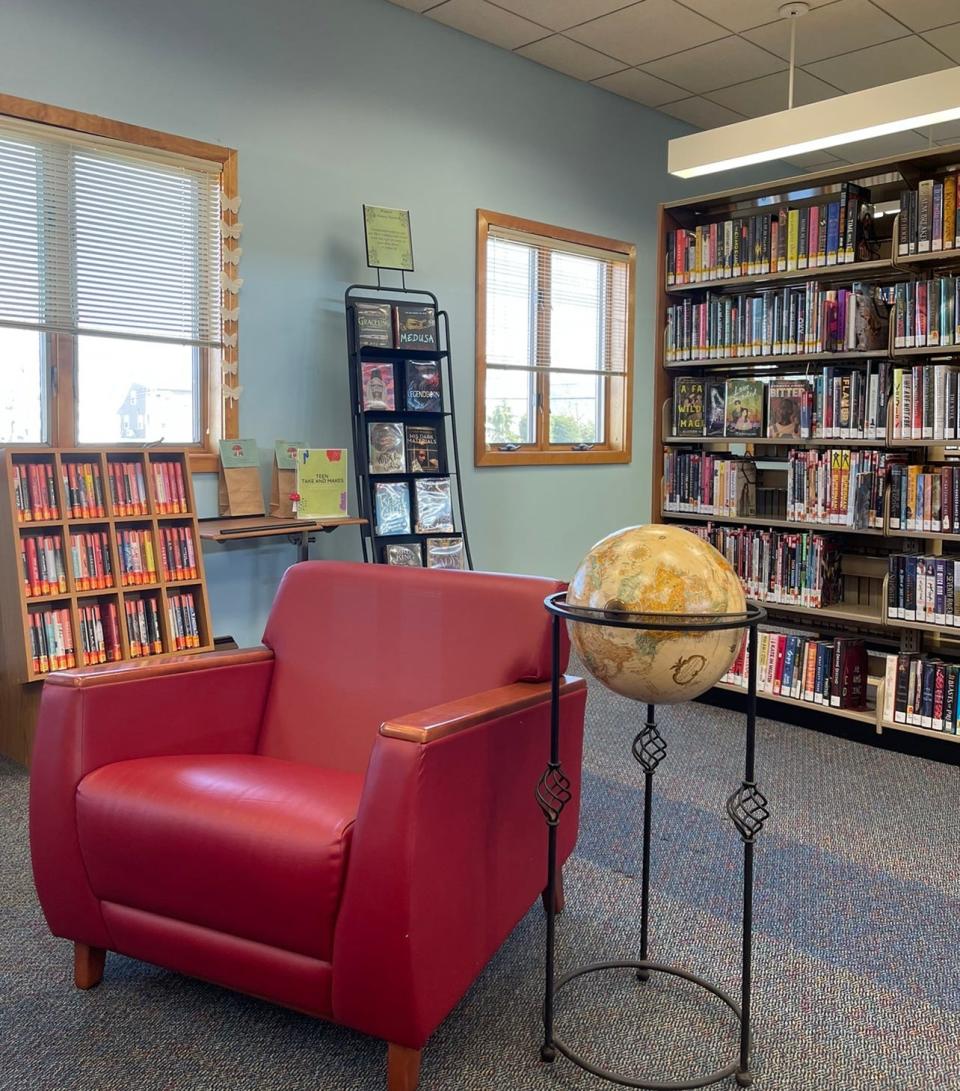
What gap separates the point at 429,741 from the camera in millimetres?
1633

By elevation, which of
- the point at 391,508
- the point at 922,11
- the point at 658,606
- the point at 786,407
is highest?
the point at 922,11

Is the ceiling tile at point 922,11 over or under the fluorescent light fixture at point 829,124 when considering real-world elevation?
over

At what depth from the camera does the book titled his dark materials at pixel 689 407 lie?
168 inches

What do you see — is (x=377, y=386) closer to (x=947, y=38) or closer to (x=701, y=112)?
(x=701, y=112)

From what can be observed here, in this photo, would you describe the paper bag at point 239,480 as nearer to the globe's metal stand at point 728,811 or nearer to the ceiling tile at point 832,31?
Answer: the globe's metal stand at point 728,811

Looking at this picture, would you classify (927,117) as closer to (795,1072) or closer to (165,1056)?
(795,1072)

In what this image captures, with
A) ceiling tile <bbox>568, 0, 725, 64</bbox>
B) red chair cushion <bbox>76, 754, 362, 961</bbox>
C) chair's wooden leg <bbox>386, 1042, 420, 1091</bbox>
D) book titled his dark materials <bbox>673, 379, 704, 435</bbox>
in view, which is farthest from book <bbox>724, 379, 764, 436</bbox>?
chair's wooden leg <bbox>386, 1042, 420, 1091</bbox>

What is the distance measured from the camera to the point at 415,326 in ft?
14.9

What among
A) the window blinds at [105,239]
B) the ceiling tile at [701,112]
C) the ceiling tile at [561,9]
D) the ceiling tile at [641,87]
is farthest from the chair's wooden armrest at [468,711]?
the ceiling tile at [701,112]

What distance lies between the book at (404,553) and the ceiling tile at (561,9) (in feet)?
8.51

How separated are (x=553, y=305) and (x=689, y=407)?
1.81 metres

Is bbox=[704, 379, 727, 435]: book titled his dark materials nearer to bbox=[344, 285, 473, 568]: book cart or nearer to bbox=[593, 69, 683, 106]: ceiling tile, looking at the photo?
bbox=[344, 285, 473, 568]: book cart

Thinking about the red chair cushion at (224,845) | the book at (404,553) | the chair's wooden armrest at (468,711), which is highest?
the book at (404,553)

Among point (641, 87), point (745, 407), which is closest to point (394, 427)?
point (745, 407)
